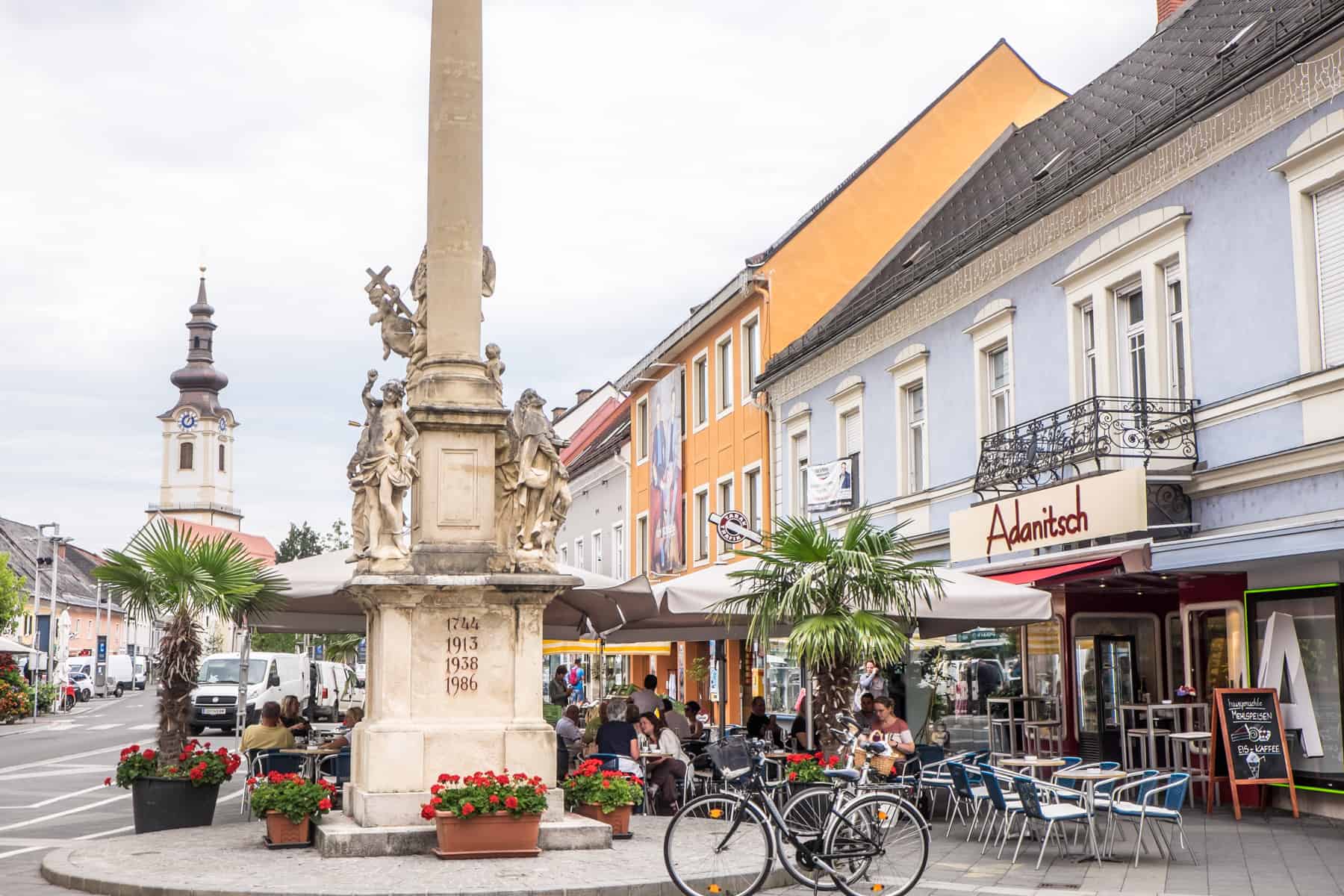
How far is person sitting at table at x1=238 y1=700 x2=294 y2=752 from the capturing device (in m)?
17.2

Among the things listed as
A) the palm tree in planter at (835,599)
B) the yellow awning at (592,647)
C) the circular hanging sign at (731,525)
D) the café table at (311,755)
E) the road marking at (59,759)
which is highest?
the circular hanging sign at (731,525)

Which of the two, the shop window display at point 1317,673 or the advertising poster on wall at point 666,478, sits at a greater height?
the advertising poster on wall at point 666,478

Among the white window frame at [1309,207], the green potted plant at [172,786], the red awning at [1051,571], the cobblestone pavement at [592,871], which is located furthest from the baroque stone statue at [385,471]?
the white window frame at [1309,207]

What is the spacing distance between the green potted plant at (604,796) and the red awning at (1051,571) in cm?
606

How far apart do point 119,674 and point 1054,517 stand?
7481 cm

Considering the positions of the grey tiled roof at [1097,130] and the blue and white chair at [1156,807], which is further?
the grey tiled roof at [1097,130]

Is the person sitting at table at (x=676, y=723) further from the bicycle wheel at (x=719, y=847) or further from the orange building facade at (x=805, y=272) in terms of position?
the orange building facade at (x=805, y=272)

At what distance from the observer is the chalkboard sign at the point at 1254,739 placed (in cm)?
1564

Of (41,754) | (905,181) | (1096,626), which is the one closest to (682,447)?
(905,181)

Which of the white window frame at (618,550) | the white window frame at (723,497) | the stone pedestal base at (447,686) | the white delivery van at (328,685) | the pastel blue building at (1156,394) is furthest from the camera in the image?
the white window frame at (618,550)

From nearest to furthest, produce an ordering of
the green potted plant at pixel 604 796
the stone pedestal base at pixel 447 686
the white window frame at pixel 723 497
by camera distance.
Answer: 1. the stone pedestal base at pixel 447 686
2. the green potted plant at pixel 604 796
3. the white window frame at pixel 723 497

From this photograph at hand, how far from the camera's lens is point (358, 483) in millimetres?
13320

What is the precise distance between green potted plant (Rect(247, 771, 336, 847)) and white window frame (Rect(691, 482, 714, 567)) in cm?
2299

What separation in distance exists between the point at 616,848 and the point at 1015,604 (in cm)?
521
